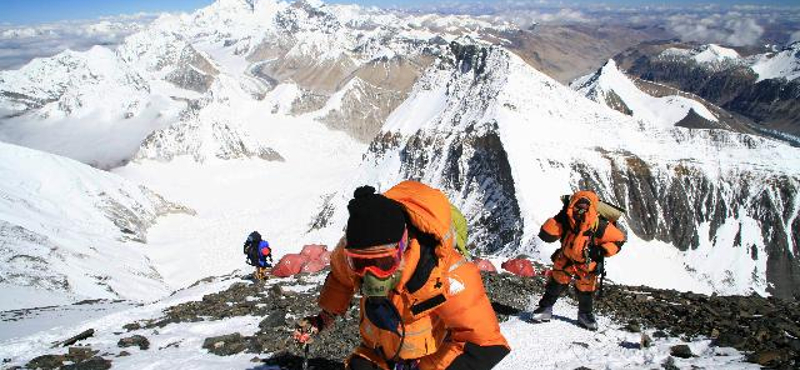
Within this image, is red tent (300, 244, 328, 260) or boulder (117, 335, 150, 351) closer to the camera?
boulder (117, 335, 150, 351)

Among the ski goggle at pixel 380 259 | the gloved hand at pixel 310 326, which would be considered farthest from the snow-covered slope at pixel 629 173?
the ski goggle at pixel 380 259

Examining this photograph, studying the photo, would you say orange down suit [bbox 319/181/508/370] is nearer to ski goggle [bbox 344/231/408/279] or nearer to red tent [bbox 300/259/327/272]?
ski goggle [bbox 344/231/408/279]

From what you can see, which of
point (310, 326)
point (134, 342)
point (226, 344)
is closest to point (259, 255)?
point (134, 342)

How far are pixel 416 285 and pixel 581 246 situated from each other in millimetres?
6873

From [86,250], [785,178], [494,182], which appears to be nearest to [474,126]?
[494,182]

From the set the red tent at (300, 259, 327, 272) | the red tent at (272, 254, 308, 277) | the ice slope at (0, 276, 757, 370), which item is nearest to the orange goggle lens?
the ice slope at (0, 276, 757, 370)

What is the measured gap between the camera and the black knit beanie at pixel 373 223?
15.7 ft

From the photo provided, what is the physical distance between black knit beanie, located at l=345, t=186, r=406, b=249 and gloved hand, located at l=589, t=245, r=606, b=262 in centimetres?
752

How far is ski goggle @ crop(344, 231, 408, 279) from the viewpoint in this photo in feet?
15.9

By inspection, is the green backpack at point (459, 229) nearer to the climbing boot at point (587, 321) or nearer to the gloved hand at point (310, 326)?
the gloved hand at point (310, 326)

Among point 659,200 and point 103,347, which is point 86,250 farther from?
point 659,200

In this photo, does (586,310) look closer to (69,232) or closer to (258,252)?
(258,252)

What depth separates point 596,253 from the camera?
1108cm

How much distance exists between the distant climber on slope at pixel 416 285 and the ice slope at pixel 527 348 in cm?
438
